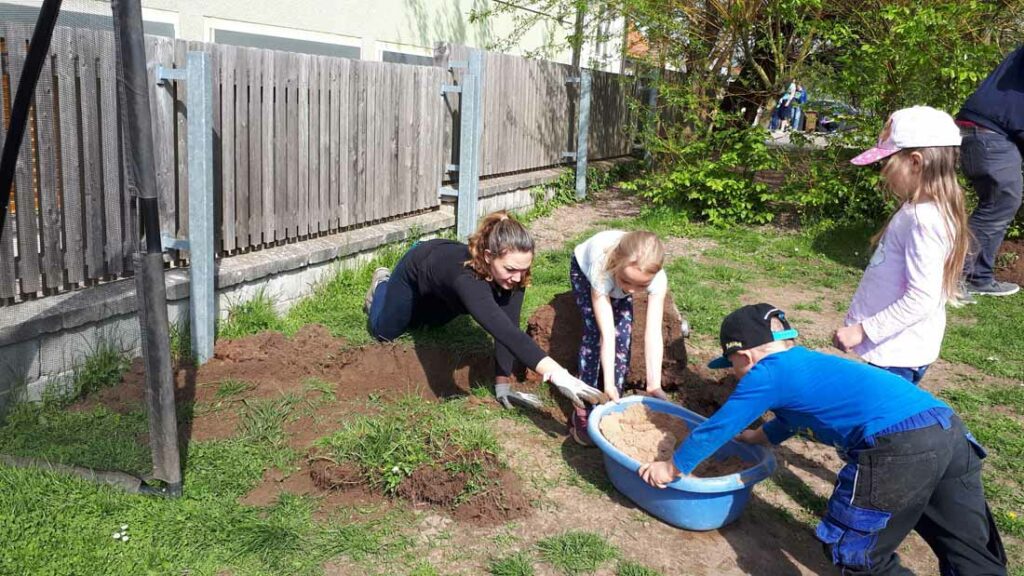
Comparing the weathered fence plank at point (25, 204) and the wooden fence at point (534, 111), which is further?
the wooden fence at point (534, 111)

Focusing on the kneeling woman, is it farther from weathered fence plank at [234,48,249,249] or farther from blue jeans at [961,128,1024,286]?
blue jeans at [961,128,1024,286]

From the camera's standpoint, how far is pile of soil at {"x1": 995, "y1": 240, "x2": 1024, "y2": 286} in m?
7.76

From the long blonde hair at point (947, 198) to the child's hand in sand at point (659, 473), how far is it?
1361 mm

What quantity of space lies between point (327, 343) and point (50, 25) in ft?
8.11

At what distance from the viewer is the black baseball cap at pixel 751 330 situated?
3129 millimetres

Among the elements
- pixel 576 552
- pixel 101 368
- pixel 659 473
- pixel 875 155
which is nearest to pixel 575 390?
pixel 659 473

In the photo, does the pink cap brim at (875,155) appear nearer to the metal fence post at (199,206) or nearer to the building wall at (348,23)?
the metal fence post at (199,206)

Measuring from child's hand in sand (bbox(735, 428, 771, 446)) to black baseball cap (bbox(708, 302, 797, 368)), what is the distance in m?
0.60

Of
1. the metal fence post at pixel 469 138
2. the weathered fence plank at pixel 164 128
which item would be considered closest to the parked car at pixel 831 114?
the metal fence post at pixel 469 138

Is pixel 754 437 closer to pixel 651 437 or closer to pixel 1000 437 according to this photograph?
pixel 651 437

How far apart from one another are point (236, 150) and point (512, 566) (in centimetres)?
353

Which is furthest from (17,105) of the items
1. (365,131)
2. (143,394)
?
(365,131)

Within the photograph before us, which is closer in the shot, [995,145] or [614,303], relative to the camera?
[614,303]

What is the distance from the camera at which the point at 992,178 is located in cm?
659
